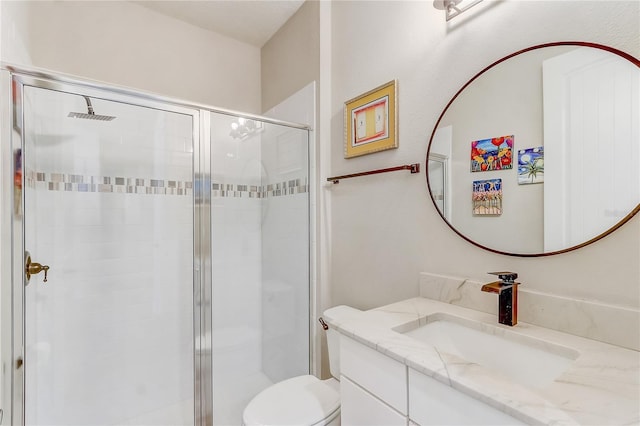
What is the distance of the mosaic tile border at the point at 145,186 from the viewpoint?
5.03 ft

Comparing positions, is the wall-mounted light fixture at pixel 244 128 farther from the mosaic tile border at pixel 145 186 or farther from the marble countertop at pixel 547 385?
the marble countertop at pixel 547 385

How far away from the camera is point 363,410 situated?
2.81ft

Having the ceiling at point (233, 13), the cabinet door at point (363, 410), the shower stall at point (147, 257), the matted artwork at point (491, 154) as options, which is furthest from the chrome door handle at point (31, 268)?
the matted artwork at point (491, 154)

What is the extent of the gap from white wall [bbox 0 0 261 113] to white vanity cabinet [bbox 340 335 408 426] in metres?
1.93

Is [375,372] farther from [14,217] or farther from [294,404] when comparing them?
[14,217]

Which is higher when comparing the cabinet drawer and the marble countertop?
the marble countertop

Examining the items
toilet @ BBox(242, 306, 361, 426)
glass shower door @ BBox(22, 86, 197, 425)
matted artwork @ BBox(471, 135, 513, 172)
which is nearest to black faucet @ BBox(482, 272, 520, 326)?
matted artwork @ BBox(471, 135, 513, 172)

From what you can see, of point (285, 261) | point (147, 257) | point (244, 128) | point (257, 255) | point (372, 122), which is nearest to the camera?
point (372, 122)

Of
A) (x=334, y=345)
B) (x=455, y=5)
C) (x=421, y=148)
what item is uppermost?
(x=455, y=5)

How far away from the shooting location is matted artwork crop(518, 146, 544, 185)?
3.06ft

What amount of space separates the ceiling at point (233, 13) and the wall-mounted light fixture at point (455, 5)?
3.89 ft

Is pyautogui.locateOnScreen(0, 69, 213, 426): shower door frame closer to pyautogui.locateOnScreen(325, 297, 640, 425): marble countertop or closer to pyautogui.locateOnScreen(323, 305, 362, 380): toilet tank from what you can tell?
pyautogui.locateOnScreen(323, 305, 362, 380): toilet tank

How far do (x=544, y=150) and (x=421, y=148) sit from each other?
47cm

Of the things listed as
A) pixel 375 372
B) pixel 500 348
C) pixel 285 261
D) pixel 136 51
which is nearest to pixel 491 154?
pixel 500 348
